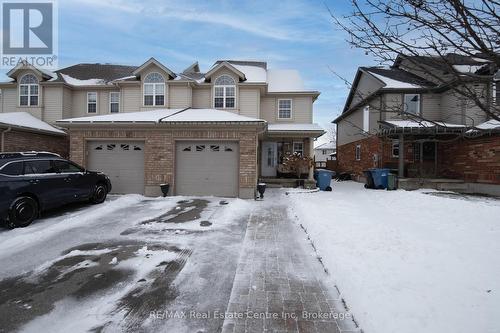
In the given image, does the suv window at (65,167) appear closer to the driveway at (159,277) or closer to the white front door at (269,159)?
the driveway at (159,277)

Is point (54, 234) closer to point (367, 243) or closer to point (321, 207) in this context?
point (367, 243)

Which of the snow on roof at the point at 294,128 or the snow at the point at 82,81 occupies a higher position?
the snow at the point at 82,81

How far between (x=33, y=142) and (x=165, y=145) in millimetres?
8634

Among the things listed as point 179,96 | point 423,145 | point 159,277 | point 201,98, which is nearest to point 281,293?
point 159,277

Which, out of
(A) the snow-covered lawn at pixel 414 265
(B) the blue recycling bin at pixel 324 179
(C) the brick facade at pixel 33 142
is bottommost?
(A) the snow-covered lawn at pixel 414 265

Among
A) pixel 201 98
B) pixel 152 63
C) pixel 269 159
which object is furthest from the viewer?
pixel 269 159

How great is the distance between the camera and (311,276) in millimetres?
4398

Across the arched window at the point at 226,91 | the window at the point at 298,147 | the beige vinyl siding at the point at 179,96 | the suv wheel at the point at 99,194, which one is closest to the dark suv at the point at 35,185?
the suv wheel at the point at 99,194

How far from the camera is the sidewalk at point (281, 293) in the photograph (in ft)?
10.3

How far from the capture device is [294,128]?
16.3 metres

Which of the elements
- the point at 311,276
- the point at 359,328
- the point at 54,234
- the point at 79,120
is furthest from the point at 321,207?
the point at 79,120

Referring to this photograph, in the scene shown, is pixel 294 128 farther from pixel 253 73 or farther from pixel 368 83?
pixel 368 83

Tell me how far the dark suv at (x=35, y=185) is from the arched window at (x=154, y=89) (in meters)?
Result: 7.52

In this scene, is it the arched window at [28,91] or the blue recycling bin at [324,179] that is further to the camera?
the arched window at [28,91]
